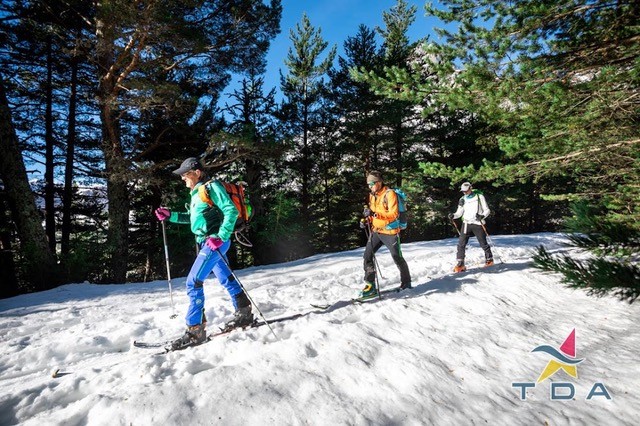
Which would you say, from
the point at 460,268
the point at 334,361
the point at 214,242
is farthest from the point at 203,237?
the point at 460,268

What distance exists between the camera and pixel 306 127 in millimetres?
19891

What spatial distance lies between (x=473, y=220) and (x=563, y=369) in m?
4.65

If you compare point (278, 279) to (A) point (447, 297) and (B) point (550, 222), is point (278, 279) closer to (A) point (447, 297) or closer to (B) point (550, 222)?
(A) point (447, 297)

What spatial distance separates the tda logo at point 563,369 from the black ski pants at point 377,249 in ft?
7.81

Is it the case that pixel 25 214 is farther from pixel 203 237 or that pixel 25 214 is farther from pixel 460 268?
pixel 460 268

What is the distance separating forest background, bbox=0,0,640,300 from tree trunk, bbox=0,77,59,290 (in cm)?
4

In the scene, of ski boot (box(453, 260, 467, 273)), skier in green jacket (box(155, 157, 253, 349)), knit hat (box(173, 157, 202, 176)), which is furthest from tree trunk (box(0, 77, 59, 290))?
ski boot (box(453, 260, 467, 273))

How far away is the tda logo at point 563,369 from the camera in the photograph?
111 inches

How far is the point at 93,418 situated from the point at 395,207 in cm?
469

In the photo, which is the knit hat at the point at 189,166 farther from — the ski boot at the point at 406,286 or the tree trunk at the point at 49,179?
the tree trunk at the point at 49,179

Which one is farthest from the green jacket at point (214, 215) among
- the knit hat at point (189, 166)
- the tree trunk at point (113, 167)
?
the tree trunk at point (113, 167)

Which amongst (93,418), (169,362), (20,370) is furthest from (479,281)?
(20,370)

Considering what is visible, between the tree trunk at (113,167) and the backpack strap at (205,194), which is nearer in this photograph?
the backpack strap at (205,194)

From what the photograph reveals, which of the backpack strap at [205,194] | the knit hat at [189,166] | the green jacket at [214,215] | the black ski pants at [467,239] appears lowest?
the black ski pants at [467,239]
